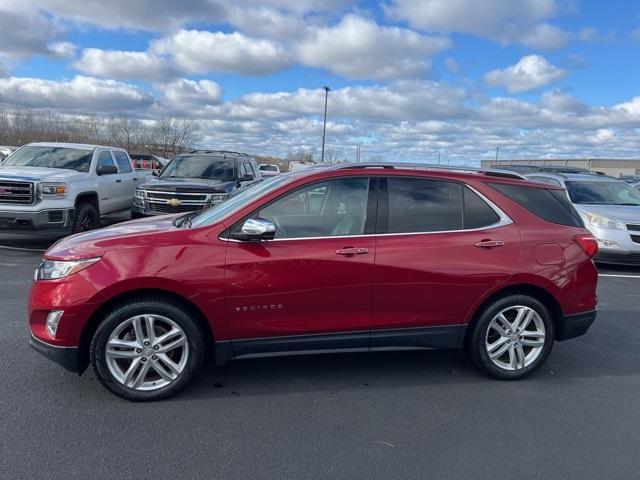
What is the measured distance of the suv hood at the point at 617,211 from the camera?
915cm

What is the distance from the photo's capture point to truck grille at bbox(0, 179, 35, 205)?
8.72 metres

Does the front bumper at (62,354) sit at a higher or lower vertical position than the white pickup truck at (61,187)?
lower

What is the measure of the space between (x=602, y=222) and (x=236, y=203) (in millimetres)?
7645

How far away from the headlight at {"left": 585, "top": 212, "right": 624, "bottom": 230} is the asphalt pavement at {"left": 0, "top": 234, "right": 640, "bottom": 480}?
199 inches

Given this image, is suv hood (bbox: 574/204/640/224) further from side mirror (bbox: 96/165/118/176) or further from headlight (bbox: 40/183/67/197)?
headlight (bbox: 40/183/67/197)

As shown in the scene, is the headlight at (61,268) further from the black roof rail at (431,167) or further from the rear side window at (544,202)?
the rear side window at (544,202)

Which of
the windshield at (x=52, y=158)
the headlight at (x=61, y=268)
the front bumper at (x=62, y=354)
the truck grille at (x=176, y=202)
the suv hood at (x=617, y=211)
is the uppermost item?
the windshield at (x=52, y=158)

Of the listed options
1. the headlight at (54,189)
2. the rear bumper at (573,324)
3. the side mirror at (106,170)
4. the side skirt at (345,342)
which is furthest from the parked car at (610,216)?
the side mirror at (106,170)

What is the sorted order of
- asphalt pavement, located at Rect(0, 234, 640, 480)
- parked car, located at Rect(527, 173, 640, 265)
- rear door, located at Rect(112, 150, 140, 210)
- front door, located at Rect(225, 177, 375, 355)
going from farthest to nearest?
rear door, located at Rect(112, 150, 140, 210) → parked car, located at Rect(527, 173, 640, 265) → front door, located at Rect(225, 177, 375, 355) → asphalt pavement, located at Rect(0, 234, 640, 480)

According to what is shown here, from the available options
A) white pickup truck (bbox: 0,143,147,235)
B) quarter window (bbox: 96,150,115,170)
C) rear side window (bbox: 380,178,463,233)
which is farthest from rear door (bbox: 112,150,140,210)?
rear side window (bbox: 380,178,463,233)

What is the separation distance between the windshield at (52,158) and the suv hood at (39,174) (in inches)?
13.6

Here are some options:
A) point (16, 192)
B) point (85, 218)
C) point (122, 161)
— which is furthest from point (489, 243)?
point (122, 161)

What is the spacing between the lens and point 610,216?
9266mm

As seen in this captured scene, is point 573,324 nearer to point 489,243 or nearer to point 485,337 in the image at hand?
point 485,337
